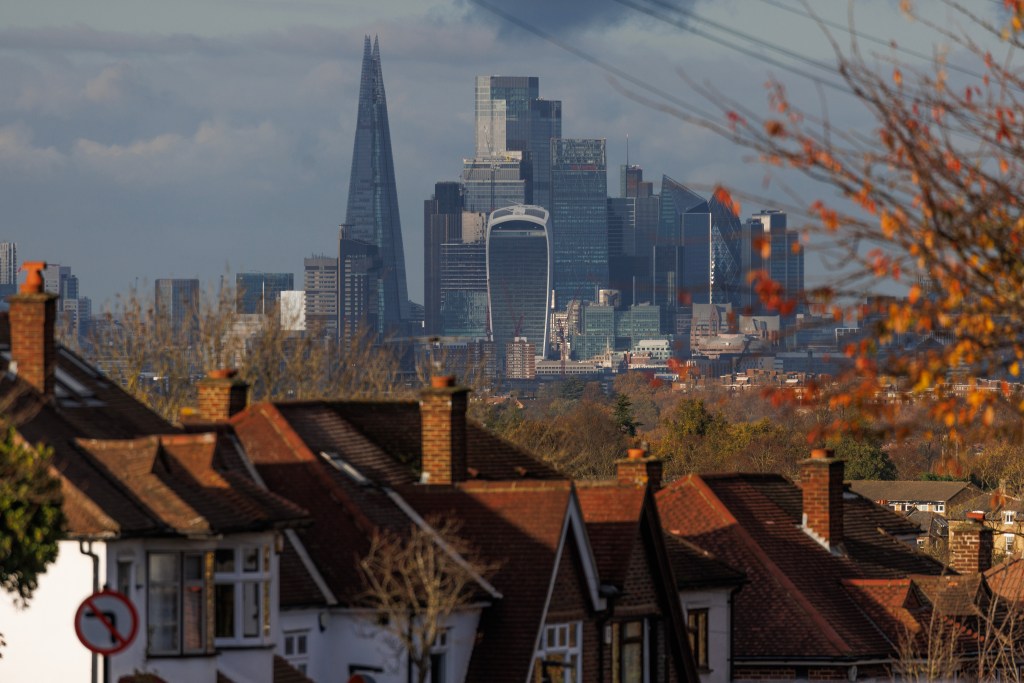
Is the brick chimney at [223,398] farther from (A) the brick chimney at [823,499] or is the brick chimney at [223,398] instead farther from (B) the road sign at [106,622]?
(A) the brick chimney at [823,499]

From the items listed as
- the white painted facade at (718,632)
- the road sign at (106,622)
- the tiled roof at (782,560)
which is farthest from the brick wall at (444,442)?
the road sign at (106,622)

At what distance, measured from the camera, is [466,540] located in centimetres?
3409

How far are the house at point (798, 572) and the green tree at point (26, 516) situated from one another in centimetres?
1512

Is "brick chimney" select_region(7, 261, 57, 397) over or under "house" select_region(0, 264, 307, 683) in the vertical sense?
over

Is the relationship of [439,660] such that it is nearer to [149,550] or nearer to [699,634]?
[149,550]

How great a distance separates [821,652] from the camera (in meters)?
41.5

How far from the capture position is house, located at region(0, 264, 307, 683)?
28047 mm

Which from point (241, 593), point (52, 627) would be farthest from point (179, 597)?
point (52, 627)

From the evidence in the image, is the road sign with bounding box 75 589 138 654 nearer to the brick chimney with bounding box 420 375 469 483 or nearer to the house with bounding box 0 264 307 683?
the house with bounding box 0 264 307 683

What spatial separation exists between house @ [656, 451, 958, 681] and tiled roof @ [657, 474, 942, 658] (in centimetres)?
2

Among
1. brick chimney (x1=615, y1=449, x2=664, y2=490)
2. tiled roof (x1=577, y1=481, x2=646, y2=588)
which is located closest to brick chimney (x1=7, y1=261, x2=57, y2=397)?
tiled roof (x1=577, y1=481, x2=646, y2=588)

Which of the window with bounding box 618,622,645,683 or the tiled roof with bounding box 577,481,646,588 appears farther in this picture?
the window with bounding box 618,622,645,683

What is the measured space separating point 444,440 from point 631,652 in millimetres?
4398

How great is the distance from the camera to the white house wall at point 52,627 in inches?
1101
